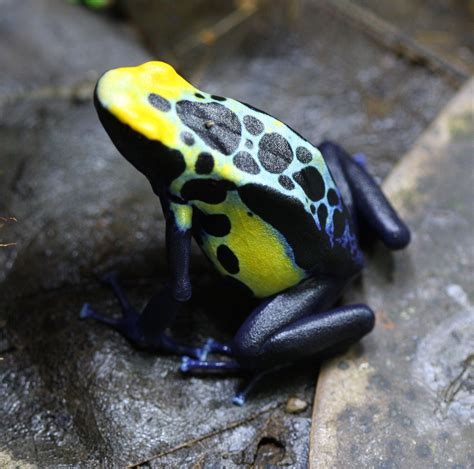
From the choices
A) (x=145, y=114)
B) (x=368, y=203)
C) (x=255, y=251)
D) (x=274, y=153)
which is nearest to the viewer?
(x=145, y=114)

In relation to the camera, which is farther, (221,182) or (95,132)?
(95,132)

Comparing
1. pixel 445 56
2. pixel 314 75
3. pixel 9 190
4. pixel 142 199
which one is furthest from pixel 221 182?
pixel 445 56

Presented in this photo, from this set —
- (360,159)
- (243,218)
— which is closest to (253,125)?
(243,218)

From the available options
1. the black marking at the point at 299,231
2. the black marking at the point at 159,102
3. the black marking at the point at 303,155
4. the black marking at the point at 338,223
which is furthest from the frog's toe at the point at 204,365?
the black marking at the point at 159,102

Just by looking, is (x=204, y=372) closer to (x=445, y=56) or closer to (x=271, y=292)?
(x=271, y=292)

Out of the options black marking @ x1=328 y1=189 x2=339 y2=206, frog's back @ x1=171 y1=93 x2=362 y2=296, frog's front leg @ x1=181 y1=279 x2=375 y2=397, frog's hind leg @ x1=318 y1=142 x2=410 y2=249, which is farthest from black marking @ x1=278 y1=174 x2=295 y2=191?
frog's hind leg @ x1=318 y1=142 x2=410 y2=249

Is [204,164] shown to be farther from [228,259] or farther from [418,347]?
[418,347]
